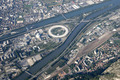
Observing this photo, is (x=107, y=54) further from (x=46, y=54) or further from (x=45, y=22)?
(x=45, y=22)

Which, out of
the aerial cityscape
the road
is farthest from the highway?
the road

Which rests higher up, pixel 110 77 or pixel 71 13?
pixel 71 13

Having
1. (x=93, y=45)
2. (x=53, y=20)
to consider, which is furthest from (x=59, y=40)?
(x=53, y=20)

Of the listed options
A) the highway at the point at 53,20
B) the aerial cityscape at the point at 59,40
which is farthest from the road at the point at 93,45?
the highway at the point at 53,20

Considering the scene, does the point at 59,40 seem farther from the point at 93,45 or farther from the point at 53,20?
the point at 53,20

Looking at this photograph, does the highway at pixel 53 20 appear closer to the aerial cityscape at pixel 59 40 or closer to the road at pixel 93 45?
the aerial cityscape at pixel 59 40

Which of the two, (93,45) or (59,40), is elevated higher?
(59,40)

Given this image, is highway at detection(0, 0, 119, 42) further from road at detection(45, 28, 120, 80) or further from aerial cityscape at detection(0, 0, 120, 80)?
road at detection(45, 28, 120, 80)

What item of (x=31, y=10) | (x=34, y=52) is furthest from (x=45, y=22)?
(x=34, y=52)

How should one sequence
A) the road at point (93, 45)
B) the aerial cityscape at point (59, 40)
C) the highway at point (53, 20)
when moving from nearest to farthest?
the aerial cityscape at point (59, 40)
the road at point (93, 45)
the highway at point (53, 20)
